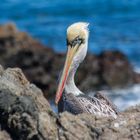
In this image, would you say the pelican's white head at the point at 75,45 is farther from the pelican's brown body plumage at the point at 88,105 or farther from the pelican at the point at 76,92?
the pelican's brown body plumage at the point at 88,105

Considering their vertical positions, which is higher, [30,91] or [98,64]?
[30,91]

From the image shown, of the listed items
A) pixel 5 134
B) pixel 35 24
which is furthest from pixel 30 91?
pixel 35 24

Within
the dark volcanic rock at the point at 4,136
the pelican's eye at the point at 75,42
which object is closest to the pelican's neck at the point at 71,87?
the pelican's eye at the point at 75,42

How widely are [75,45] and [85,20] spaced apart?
2561 cm

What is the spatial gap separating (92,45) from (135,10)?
9880 mm

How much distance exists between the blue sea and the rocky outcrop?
1679cm

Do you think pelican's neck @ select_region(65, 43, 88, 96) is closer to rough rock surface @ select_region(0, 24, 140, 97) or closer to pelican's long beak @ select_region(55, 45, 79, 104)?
pelican's long beak @ select_region(55, 45, 79, 104)

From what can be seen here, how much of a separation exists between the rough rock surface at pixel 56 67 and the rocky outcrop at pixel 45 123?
12.6 metres

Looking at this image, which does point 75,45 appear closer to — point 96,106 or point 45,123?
point 96,106

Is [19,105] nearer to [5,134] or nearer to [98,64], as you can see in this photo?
[5,134]

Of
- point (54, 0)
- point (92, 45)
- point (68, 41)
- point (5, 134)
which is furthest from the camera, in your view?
point (54, 0)

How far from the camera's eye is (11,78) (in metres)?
5.84

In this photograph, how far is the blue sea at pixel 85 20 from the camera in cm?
2712

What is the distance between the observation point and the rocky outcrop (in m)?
5.04
